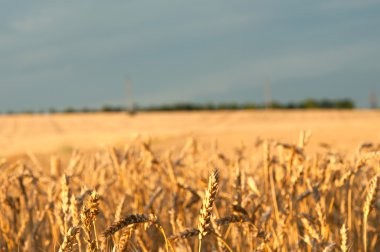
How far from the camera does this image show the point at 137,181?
11.6 ft

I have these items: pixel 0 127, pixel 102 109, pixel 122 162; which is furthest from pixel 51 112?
pixel 122 162

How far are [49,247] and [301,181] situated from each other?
53.9 inches

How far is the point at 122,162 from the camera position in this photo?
360 centimetres

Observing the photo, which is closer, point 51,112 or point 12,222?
point 12,222

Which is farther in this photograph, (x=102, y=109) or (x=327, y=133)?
(x=102, y=109)

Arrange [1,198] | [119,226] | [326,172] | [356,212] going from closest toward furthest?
[119,226] < [1,198] < [326,172] < [356,212]

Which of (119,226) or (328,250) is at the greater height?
(119,226)

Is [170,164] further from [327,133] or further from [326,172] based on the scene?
[327,133]

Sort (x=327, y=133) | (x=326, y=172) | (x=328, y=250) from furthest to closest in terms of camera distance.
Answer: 1. (x=327, y=133)
2. (x=326, y=172)
3. (x=328, y=250)

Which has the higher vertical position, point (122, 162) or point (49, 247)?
point (122, 162)

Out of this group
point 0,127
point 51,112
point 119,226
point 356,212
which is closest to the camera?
point 119,226

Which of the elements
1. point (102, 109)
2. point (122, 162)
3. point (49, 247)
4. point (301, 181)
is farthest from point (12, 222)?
point (102, 109)

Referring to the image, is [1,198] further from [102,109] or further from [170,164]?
[102,109]

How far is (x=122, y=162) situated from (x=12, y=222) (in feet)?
2.30
